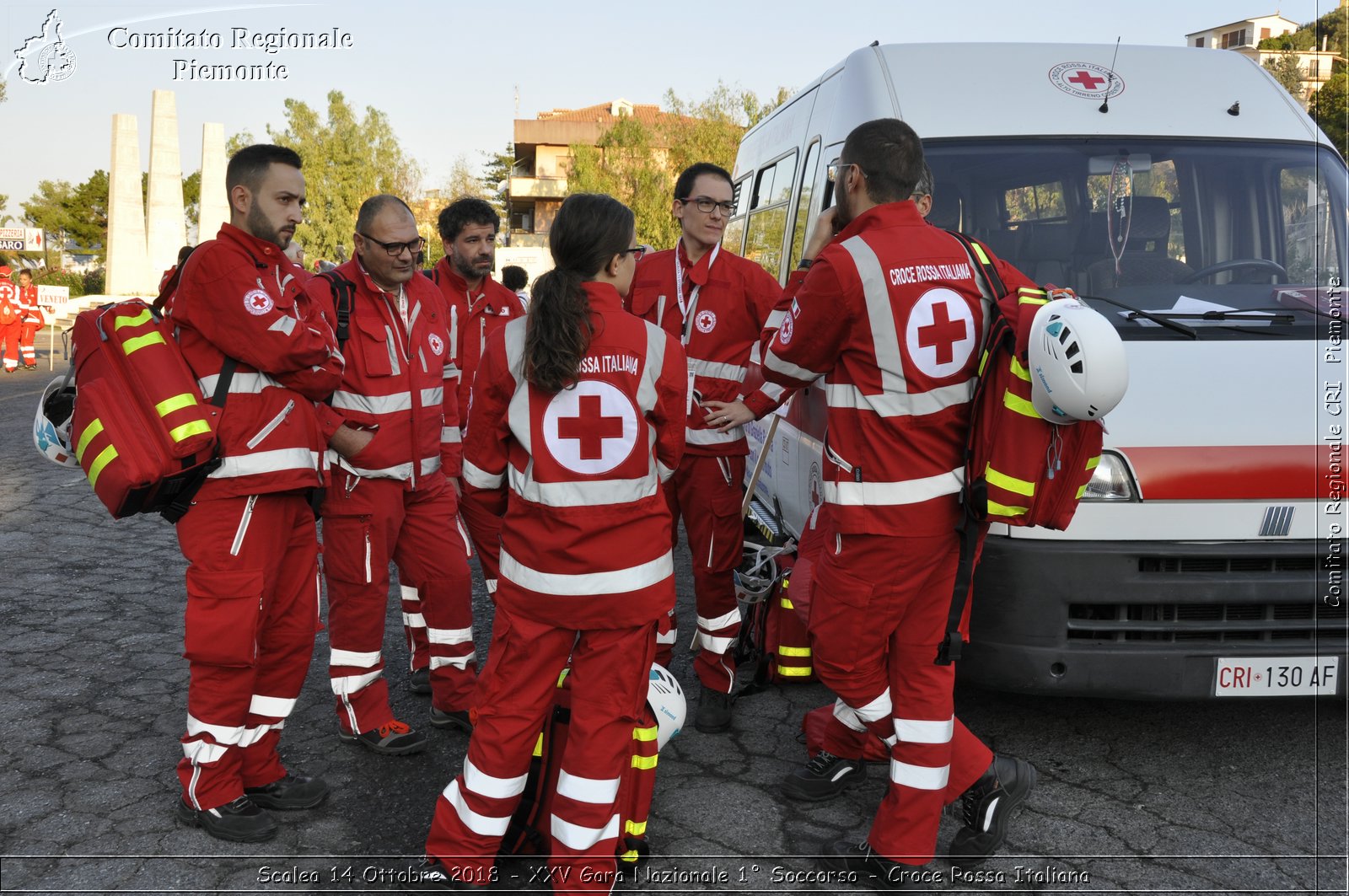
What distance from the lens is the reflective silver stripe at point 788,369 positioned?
11.1 feet

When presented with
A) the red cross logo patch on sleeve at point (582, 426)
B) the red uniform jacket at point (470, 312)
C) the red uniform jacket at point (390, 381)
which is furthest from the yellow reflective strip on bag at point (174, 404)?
the red uniform jacket at point (470, 312)

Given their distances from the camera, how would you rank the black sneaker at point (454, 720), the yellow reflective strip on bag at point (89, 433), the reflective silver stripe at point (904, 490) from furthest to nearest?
the black sneaker at point (454, 720) < the yellow reflective strip on bag at point (89, 433) < the reflective silver stripe at point (904, 490)

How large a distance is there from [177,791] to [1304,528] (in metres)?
3.97

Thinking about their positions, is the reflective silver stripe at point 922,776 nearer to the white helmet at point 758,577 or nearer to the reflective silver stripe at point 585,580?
the reflective silver stripe at point 585,580

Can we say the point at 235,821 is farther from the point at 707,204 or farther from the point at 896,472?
the point at 707,204

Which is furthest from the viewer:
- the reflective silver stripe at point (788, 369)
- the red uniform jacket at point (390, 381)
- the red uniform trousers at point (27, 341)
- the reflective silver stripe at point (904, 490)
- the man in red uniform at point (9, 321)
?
the red uniform trousers at point (27, 341)

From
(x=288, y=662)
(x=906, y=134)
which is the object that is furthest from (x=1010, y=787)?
(x=288, y=662)

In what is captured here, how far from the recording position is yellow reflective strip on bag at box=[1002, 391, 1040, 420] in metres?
2.99

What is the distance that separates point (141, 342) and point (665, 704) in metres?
2.04

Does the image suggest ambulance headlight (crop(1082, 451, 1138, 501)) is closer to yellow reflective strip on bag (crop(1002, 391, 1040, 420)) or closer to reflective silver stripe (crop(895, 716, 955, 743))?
yellow reflective strip on bag (crop(1002, 391, 1040, 420))

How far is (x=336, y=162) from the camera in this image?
46.8 meters

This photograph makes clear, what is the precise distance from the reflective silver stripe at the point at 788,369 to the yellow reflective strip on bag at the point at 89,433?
204 centimetres

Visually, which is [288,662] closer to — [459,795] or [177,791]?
[177,791]

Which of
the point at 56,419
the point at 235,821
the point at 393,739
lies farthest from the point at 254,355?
the point at 393,739
